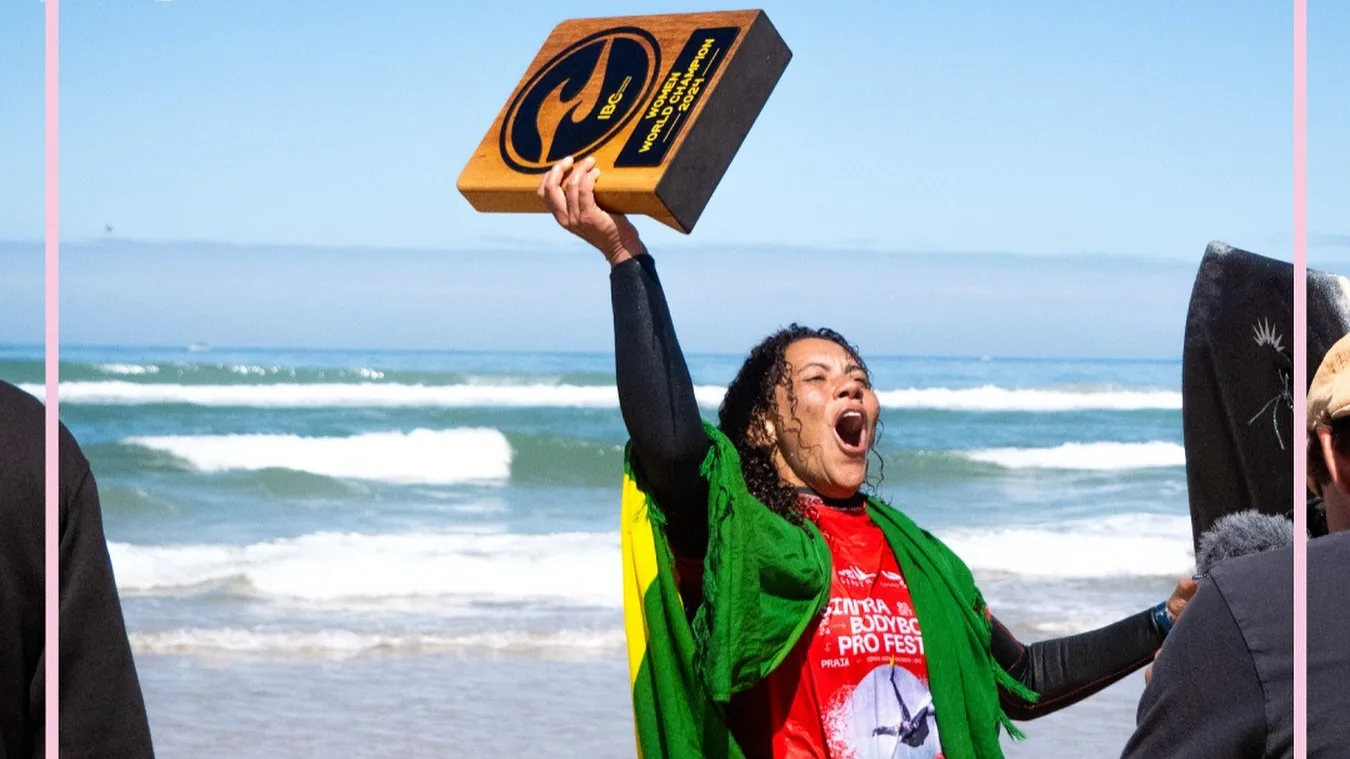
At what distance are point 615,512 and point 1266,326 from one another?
36.0 feet

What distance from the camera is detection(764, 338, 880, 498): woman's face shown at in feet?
10.1

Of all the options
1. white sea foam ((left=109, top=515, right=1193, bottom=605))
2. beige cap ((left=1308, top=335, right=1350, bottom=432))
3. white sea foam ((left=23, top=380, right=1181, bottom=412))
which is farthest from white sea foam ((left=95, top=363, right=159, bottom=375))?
beige cap ((left=1308, top=335, right=1350, bottom=432))

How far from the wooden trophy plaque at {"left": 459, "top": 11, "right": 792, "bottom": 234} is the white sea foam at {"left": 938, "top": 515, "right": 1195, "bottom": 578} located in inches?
320

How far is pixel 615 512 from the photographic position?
1392 centimetres

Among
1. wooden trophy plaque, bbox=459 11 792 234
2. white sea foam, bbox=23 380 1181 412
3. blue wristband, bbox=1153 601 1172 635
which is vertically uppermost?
white sea foam, bbox=23 380 1181 412

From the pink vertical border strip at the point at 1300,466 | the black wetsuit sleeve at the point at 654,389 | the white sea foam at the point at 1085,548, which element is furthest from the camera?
the white sea foam at the point at 1085,548

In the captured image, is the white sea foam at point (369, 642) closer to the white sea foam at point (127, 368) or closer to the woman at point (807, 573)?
the woman at point (807, 573)

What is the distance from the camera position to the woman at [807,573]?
2.62m

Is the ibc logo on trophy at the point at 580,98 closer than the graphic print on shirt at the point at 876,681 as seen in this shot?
Yes

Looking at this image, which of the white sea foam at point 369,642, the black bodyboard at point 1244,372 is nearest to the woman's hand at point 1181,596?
the black bodyboard at point 1244,372

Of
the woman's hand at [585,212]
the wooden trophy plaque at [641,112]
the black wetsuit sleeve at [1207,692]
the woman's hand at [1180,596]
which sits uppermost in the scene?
the wooden trophy plaque at [641,112]

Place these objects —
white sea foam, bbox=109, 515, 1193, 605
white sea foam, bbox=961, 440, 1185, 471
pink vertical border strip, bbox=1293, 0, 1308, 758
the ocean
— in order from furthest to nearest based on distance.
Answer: white sea foam, bbox=961, 440, 1185, 471, white sea foam, bbox=109, 515, 1193, 605, the ocean, pink vertical border strip, bbox=1293, 0, 1308, 758

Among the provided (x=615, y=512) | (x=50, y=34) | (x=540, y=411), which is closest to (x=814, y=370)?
(x=50, y=34)

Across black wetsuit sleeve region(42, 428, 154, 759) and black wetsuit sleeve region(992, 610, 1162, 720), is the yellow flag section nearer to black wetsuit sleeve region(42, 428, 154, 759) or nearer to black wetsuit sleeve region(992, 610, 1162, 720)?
black wetsuit sleeve region(992, 610, 1162, 720)
